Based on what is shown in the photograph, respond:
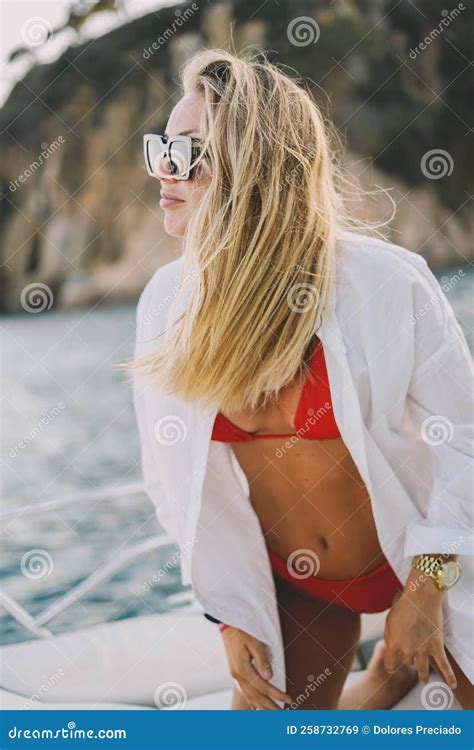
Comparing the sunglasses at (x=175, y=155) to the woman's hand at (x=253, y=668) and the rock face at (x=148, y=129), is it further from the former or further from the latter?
the rock face at (x=148, y=129)

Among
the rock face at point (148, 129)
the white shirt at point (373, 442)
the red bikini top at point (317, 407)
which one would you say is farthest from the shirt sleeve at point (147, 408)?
the rock face at point (148, 129)

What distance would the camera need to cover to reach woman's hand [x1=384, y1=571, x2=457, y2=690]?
44.4 inches

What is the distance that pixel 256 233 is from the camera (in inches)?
43.5

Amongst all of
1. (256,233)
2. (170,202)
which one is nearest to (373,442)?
(256,233)

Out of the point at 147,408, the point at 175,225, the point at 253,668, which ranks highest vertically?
Answer: the point at 175,225

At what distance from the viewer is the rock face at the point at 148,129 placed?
1480 centimetres

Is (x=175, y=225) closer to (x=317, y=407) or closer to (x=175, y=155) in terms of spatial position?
(x=175, y=155)

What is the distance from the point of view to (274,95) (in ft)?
3.71

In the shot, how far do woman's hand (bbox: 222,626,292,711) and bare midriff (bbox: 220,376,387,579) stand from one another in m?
0.13

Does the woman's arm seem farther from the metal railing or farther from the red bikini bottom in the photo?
the metal railing

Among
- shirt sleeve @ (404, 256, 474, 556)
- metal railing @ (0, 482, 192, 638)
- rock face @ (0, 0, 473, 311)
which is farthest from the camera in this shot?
rock face @ (0, 0, 473, 311)

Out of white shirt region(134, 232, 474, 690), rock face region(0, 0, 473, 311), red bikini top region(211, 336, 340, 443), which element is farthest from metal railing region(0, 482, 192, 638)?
rock face region(0, 0, 473, 311)

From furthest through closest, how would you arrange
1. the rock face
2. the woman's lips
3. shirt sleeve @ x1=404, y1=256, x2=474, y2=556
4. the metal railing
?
the rock face
the metal railing
the woman's lips
shirt sleeve @ x1=404, y1=256, x2=474, y2=556

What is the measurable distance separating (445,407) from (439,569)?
199mm
